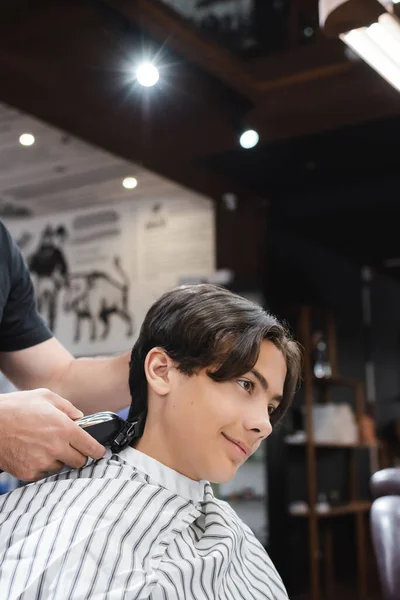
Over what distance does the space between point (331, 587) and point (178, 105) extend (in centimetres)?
438

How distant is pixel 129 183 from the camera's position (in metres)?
5.14

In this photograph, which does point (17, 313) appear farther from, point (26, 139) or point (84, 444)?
point (26, 139)

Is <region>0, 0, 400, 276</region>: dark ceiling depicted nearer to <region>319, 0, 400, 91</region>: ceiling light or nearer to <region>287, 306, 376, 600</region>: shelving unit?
<region>319, 0, 400, 91</region>: ceiling light

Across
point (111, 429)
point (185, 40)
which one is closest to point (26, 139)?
point (185, 40)

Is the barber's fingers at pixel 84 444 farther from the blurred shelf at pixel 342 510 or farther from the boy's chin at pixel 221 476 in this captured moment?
the blurred shelf at pixel 342 510

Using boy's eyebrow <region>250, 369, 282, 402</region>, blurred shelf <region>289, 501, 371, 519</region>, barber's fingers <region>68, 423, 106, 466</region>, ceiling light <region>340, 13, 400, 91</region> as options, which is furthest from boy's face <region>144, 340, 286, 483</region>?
blurred shelf <region>289, 501, 371, 519</region>

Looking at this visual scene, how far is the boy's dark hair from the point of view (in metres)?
1.27

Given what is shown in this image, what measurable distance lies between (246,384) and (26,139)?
3481 mm

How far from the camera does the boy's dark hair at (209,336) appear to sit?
1.27 metres

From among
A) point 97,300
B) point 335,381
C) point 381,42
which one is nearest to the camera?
point 381,42

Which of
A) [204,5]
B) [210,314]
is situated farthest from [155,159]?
[210,314]

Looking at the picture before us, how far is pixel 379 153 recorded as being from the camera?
5.02 metres

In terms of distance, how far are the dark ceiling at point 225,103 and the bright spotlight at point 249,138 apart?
0.05m

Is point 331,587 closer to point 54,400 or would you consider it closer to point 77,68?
point 77,68
